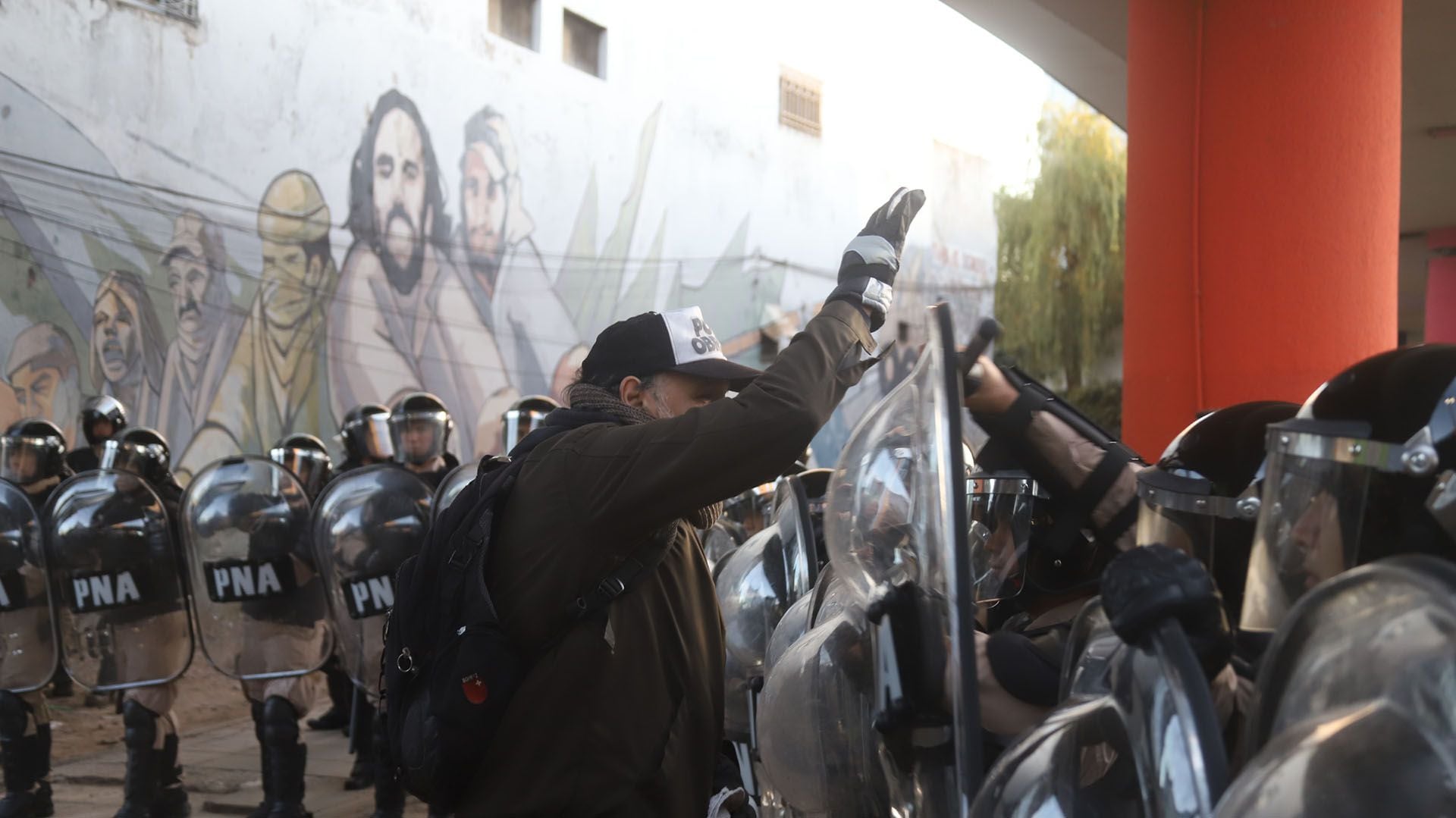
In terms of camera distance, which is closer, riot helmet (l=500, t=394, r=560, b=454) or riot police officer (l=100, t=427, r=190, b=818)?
riot police officer (l=100, t=427, r=190, b=818)

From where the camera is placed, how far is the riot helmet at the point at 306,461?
25.9 feet

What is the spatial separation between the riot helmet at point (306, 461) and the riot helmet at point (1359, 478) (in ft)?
22.8

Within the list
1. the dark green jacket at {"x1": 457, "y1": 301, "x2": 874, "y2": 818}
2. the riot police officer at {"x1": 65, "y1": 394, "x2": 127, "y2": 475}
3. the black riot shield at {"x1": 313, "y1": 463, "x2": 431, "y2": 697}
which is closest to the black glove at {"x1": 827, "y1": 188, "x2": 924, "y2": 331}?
the dark green jacket at {"x1": 457, "y1": 301, "x2": 874, "y2": 818}

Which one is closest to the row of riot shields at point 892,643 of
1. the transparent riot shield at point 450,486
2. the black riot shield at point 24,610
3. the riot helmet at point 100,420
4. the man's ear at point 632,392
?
the man's ear at point 632,392

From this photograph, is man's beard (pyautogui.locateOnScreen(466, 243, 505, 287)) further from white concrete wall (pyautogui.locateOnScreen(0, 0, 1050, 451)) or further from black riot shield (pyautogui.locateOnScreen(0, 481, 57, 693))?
black riot shield (pyautogui.locateOnScreen(0, 481, 57, 693))

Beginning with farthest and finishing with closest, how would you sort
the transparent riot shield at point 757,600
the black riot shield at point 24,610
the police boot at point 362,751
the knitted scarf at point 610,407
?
the police boot at point 362,751 < the black riot shield at point 24,610 < the transparent riot shield at point 757,600 < the knitted scarf at point 610,407

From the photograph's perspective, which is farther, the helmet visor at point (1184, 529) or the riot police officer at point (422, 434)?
the riot police officer at point (422, 434)

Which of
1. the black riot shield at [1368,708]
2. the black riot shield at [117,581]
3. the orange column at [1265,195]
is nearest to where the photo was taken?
the black riot shield at [1368,708]

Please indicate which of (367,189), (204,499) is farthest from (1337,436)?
(367,189)

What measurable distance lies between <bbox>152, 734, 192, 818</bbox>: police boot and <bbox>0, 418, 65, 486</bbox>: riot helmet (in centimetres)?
171

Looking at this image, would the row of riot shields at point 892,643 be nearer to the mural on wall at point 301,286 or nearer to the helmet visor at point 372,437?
the helmet visor at point 372,437

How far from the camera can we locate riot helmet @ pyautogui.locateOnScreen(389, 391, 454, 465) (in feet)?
20.9

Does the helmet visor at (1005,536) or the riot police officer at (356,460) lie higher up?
the helmet visor at (1005,536)

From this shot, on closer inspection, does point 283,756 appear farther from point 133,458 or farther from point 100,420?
point 100,420
